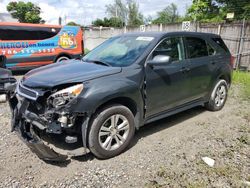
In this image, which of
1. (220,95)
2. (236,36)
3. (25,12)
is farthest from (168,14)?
(220,95)

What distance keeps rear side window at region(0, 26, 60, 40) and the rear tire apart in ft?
25.3

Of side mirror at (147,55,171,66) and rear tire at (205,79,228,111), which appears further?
rear tire at (205,79,228,111)

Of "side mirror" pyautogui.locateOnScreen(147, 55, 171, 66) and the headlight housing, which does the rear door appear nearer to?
"side mirror" pyautogui.locateOnScreen(147, 55, 171, 66)

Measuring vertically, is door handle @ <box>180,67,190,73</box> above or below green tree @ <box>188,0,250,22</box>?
below

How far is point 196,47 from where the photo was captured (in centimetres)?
447

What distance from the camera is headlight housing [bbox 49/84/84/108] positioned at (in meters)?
2.78

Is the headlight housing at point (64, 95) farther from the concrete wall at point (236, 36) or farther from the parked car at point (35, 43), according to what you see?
the concrete wall at point (236, 36)

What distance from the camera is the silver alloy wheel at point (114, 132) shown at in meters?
3.11

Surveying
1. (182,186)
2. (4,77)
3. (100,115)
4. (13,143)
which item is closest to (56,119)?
(100,115)

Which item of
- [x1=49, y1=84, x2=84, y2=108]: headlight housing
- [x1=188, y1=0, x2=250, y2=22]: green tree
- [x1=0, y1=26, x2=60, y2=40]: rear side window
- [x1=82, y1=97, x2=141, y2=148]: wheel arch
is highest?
[x1=188, y1=0, x2=250, y2=22]: green tree

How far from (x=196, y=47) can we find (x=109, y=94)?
2.34 m

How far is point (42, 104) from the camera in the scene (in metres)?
2.96

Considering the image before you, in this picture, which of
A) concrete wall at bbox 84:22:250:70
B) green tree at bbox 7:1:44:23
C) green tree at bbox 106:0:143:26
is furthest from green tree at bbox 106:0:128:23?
concrete wall at bbox 84:22:250:70

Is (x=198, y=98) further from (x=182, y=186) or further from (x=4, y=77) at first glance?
(x=4, y=77)
